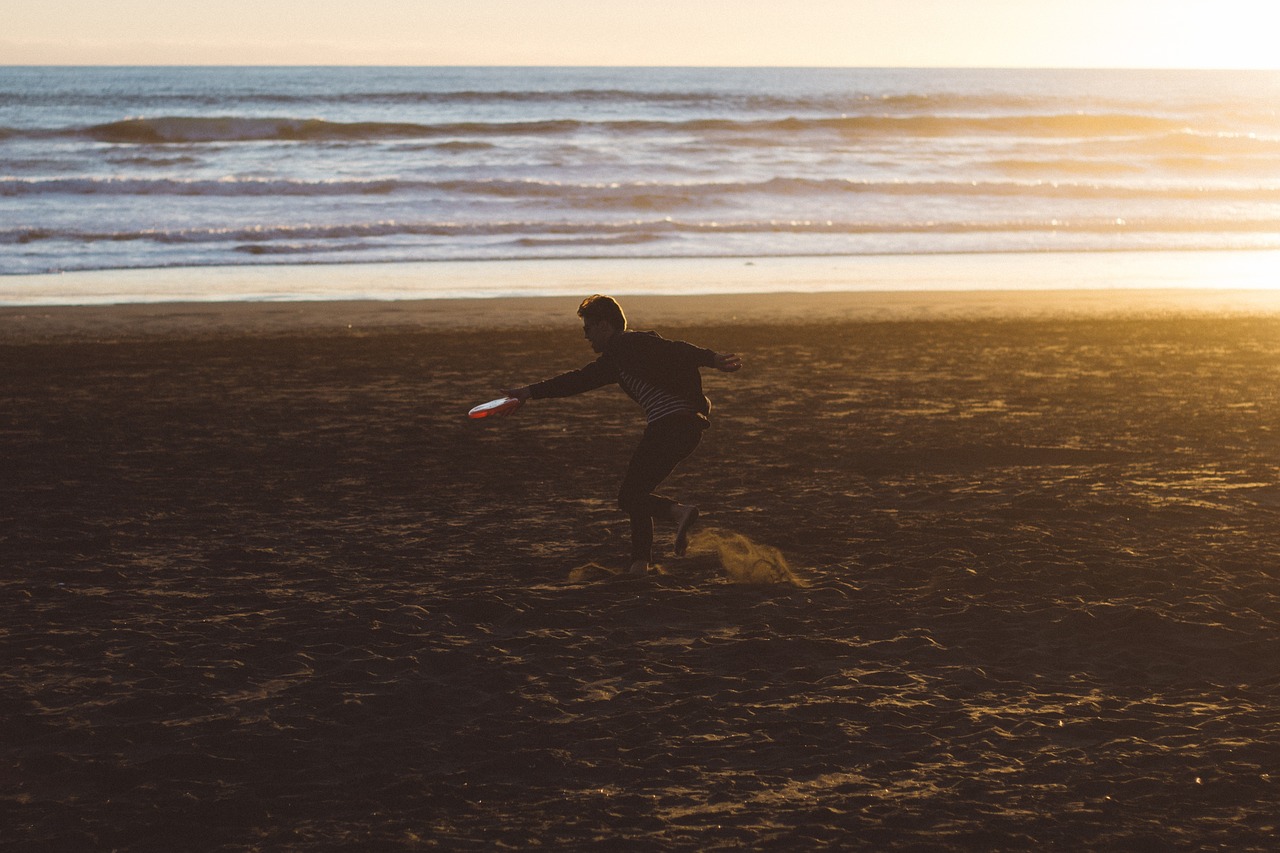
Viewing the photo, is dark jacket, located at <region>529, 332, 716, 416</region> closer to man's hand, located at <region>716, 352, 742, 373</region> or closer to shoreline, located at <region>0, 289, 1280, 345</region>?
man's hand, located at <region>716, 352, 742, 373</region>

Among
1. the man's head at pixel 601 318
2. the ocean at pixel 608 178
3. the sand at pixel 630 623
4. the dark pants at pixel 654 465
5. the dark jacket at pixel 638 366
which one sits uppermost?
the ocean at pixel 608 178

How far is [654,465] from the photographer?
21.5 feet

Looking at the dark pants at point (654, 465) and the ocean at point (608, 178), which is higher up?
the ocean at point (608, 178)

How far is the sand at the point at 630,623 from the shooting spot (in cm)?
422

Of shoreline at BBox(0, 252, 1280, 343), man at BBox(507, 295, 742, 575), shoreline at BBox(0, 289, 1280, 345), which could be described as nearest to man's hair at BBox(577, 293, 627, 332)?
man at BBox(507, 295, 742, 575)

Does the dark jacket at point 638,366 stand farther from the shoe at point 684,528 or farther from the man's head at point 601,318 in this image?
the shoe at point 684,528

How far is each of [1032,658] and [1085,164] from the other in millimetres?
38376

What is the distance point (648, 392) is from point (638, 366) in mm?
203

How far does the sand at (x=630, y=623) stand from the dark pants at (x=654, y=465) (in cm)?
30

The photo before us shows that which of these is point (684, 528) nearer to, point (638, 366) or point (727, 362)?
point (638, 366)

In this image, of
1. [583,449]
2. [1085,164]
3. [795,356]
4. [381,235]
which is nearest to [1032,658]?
[583,449]

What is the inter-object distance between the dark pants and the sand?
0.30 metres

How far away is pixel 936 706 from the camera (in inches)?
196

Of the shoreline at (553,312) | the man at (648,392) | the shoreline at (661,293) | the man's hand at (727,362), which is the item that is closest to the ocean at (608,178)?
the shoreline at (661,293)
